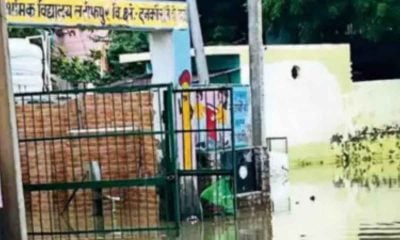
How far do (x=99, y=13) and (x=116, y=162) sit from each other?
221 cm

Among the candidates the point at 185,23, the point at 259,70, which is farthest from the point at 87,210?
the point at 259,70

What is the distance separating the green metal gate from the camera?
14.3 meters

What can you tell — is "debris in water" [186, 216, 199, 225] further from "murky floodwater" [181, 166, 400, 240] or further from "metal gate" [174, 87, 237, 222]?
"murky floodwater" [181, 166, 400, 240]

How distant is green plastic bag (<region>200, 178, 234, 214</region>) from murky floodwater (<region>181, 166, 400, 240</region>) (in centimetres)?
39

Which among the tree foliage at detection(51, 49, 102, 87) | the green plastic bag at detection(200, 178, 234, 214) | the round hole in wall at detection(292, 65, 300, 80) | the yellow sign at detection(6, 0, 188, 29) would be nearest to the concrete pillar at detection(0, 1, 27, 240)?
the yellow sign at detection(6, 0, 188, 29)

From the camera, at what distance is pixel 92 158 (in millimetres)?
14789

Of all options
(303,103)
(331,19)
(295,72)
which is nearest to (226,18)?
(331,19)

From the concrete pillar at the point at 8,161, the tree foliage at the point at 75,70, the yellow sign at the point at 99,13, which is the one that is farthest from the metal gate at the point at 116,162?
the tree foliage at the point at 75,70

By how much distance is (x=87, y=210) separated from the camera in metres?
14.8

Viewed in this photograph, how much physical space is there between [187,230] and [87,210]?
144cm

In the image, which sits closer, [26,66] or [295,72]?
[26,66]

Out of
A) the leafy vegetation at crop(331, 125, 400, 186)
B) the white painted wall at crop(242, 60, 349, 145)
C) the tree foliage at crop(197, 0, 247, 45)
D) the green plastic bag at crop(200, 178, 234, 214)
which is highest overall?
the tree foliage at crop(197, 0, 247, 45)

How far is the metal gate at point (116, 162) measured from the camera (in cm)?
1315

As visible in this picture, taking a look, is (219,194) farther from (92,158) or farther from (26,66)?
(26,66)
